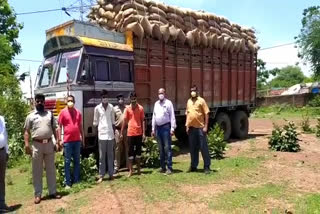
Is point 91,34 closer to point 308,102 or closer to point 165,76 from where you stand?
point 165,76

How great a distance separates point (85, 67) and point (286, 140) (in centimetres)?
600

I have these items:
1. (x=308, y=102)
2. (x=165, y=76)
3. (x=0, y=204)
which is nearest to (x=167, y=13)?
(x=165, y=76)

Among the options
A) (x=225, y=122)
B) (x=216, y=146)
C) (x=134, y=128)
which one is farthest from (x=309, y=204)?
(x=225, y=122)

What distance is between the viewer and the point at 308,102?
33656 mm

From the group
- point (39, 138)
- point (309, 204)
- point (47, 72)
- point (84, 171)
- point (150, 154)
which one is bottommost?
point (309, 204)

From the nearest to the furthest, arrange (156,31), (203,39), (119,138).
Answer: (119,138) < (156,31) < (203,39)

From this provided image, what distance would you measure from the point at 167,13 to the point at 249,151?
14.6 ft

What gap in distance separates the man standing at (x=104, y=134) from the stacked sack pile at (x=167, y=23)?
2838 millimetres

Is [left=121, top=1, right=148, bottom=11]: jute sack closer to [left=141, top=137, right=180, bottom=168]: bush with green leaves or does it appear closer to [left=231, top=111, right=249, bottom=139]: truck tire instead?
[left=141, top=137, right=180, bottom=168]: bush with green leaves

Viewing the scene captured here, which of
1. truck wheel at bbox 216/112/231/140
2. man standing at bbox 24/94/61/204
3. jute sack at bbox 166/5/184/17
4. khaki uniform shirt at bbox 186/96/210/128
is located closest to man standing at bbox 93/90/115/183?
man standing at bbox 24/94/61/204

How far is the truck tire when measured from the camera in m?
14.4

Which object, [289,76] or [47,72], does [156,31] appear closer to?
[47,72]

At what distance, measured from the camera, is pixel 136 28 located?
9.73 m

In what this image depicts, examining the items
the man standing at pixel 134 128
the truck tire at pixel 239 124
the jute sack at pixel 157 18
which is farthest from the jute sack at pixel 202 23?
the man standing at pixel 134 128
